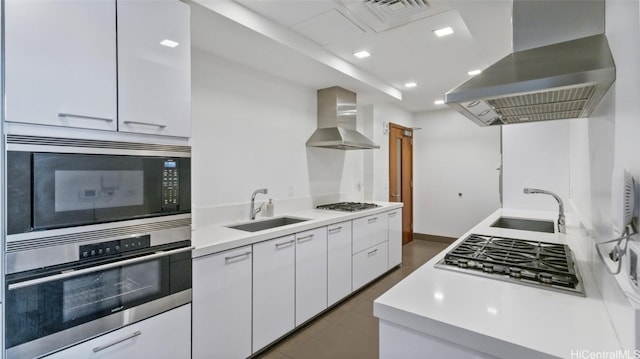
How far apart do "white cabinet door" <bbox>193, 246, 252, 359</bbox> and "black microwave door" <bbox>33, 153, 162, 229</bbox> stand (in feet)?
1.68

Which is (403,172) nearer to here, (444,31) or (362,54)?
(362,54)

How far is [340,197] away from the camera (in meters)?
4.20

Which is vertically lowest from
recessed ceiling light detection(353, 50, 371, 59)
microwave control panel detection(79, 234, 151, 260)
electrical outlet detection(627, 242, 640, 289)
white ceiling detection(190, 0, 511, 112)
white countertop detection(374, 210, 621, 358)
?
white countertop detection(374, 210, 621, 358)

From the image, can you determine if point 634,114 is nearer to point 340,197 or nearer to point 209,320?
point 209,320

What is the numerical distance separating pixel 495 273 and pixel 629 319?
1.98 ft

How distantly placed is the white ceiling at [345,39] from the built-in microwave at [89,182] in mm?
1039

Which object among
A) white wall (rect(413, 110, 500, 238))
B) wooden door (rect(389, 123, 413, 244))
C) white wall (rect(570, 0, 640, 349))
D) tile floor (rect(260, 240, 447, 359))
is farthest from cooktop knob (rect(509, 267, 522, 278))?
white wall (rect(413, 110, 500, 238))

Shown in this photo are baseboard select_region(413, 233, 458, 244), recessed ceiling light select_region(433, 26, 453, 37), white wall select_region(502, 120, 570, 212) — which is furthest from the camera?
baseboard select_region(413, 233, 458, 244)

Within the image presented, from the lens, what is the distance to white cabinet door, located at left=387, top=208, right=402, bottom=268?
13.1 feet

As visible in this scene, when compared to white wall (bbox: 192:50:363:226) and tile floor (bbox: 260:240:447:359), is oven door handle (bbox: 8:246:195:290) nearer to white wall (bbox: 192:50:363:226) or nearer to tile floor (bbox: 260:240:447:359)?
white wall (bbox: 192:50:363:226)

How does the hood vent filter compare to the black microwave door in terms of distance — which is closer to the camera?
the hood vent filter

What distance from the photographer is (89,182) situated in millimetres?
1344

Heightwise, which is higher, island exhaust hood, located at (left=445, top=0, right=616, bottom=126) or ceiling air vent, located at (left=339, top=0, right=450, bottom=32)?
ceiling air vent, located at (left=339, top=0, right=450, bottom=32)

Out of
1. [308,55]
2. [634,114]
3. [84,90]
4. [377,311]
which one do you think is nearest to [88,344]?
[84,90]
